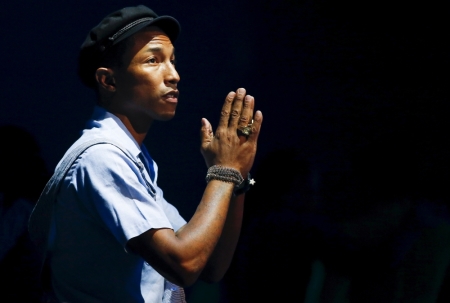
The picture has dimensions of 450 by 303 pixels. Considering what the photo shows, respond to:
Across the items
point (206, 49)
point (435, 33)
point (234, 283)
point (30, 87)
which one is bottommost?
point (234, 283)

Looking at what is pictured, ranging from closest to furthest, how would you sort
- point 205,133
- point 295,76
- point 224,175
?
point 224,175, point 205,133, point 295,76

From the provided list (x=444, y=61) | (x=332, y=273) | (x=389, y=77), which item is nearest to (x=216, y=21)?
(x=389, y=77)

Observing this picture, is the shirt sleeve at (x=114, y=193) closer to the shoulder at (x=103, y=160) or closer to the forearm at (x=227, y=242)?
the shoulder at (x=103, y=160)

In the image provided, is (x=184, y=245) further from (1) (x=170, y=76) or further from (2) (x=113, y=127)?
(1) (x=170, y=76)

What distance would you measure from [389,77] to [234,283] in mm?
1077

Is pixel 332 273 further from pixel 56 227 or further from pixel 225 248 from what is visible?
pixel 56 227

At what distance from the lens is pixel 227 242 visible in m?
1.96

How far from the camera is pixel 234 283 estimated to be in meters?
2.63

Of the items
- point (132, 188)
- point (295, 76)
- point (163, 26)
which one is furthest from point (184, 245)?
point (295, 76)

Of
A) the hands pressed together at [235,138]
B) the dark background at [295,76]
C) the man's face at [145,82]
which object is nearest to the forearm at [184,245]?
the hands pressed together at [235,138]

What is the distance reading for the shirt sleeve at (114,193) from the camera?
1493mm

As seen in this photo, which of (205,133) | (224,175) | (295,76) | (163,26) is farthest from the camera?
(295,76)

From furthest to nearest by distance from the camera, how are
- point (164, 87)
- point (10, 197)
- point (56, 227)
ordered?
1. point (10, 197)
2. point (164, 87)
3. point (56, 227)

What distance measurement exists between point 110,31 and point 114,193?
52 cm
